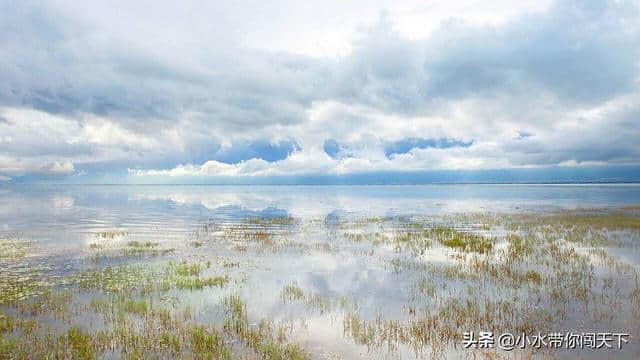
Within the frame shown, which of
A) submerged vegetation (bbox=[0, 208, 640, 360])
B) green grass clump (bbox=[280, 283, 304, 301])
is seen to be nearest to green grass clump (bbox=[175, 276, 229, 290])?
submerged vegetation (bbox=[0, 208, 640, 360])

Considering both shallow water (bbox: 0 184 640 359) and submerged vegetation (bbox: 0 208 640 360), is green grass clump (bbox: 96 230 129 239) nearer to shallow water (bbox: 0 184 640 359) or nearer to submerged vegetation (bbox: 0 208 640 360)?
shallow water (bbox: 0 184 640 359)

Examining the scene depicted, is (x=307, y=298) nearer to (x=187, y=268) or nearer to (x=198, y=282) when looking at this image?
(x=198, y=282)

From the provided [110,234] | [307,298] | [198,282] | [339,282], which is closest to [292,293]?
[307,298]

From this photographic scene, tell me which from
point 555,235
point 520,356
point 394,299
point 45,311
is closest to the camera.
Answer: point 520,356

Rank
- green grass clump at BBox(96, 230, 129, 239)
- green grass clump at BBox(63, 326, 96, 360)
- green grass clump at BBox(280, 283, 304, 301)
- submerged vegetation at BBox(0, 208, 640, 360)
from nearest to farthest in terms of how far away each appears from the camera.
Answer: green grass clump at BBox(63, 326, 96, 360) < submerged vegetation at BBox(0, 208, 640, 360) < green grass clump at BBox(280, 283, 304, 301) < green grass clump at BBox(96, 230, 129, 239)

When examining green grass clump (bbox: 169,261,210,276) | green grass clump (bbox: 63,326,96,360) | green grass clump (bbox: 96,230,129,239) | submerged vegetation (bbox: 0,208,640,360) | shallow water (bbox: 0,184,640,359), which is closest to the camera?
green grass clump (bbox: 63,326,96,360)

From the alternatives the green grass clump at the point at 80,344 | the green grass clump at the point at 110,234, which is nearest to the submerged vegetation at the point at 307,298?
the green grass clump at the point at 80,344

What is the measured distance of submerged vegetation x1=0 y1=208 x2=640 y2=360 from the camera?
1412 cm

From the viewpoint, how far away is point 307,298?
19.7m

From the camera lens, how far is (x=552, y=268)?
82.3ft

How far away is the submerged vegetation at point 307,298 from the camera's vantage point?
14.1m

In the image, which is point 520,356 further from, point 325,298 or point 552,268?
point 552,268

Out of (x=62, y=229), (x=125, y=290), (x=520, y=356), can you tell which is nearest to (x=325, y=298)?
(x=520, y=356)

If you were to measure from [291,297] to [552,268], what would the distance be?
1685 centimetres
